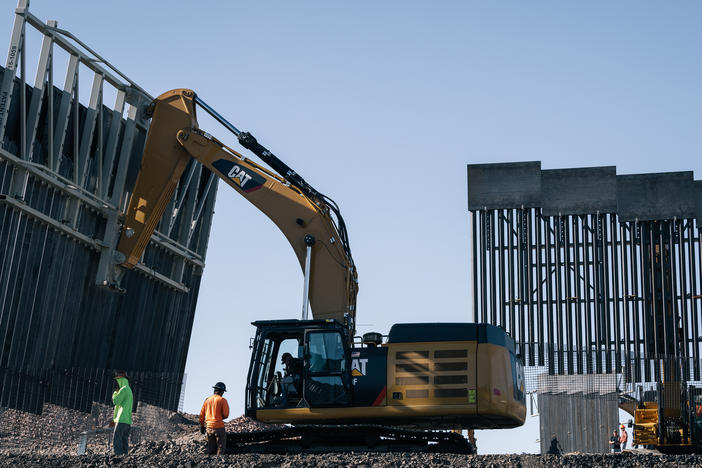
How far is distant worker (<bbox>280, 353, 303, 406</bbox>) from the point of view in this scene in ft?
56.1

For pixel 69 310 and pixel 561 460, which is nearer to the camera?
pixel 561 460

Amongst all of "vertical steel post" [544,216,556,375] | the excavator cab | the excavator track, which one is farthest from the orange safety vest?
"vertical steel post" [544,216,556,375]

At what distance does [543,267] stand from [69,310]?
21.7 m

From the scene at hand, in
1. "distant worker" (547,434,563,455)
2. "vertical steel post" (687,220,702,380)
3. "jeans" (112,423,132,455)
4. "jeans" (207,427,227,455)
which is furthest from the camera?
"vertical steel post" (687,220,702,380)

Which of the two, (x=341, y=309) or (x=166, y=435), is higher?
(x=341, y=309)

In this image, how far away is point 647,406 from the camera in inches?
1122

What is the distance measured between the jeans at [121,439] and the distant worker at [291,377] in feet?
8.39

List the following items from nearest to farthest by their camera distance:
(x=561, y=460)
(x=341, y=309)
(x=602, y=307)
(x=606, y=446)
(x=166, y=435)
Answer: (x=561, y=460) < (x=341, y=309) < (x=166, y=435) < (x=606, y=446) < (x=602, y=307)

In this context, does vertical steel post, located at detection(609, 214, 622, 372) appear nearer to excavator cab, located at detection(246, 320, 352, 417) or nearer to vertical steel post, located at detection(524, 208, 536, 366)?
vertical steel post, located at detection(524, 208, 536, 366)

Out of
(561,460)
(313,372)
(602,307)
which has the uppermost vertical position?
(602,307)

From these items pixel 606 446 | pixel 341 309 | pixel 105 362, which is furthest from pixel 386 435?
pixel 606 446

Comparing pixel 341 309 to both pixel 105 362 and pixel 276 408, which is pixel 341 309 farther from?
pixel 105 362

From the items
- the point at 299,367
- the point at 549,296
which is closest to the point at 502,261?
the point at 549,296

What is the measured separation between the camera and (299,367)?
56.4 ft
